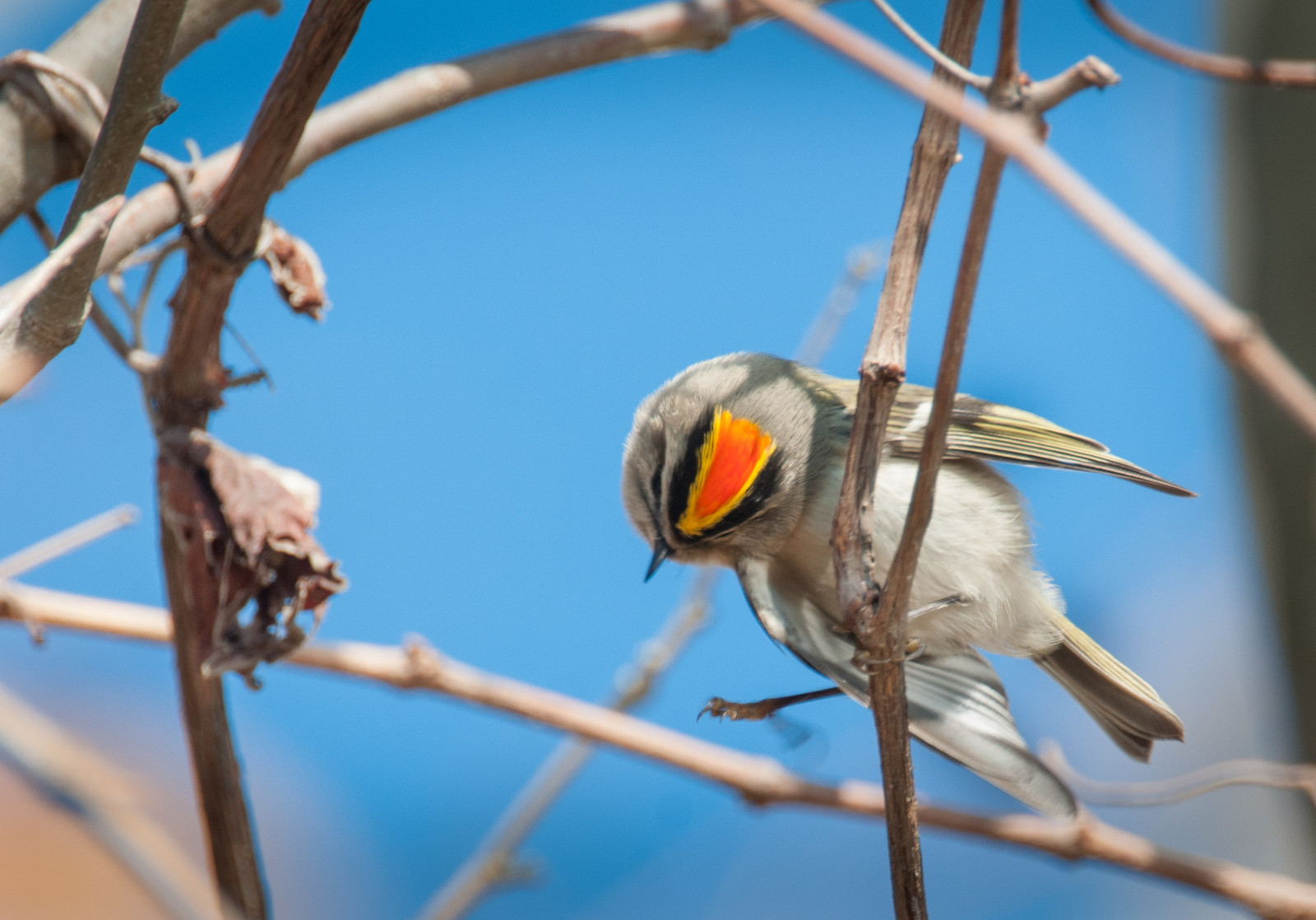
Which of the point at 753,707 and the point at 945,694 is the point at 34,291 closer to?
the point at 753,707

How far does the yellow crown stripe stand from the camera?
2.06 metres

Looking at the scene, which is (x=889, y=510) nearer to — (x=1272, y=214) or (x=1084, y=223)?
(x=1084, y=223)

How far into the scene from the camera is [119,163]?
1104 millimetres

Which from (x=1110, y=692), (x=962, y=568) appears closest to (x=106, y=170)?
(x=962, y=568)

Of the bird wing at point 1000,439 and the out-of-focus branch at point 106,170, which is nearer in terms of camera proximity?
the out-of-focus branch at point 106,170

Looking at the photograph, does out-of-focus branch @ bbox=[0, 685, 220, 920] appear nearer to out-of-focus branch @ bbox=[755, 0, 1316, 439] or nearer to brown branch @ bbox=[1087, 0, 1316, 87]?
out-of-focus branch @ bbox=[755, 0, 1316, 439]

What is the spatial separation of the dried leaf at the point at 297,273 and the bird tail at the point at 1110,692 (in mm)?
1507

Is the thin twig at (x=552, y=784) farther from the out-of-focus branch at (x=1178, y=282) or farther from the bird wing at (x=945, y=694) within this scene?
the out-of-focus branch at (x=1178, y=282)

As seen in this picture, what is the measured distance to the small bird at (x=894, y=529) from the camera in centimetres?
202

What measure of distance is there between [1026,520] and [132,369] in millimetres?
1673

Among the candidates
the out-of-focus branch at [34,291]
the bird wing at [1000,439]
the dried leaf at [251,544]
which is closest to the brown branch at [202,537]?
the dried leaf at [251,544]

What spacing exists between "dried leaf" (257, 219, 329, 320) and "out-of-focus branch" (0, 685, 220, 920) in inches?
35.7

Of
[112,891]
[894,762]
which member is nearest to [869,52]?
[894,762]

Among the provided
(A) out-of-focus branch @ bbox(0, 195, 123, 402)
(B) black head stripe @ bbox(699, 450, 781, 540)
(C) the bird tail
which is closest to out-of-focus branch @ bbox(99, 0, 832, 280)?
(A) out-of-focus branch @ bbox(0, 195, 123, 402)
